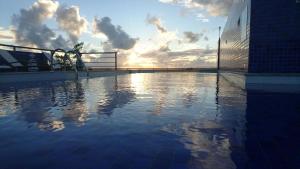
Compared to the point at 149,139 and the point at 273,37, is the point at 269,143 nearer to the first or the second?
the point at 149,139

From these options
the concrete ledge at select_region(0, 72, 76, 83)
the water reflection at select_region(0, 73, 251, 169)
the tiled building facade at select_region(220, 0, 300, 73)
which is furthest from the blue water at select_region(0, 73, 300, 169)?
the concrete ledge at select_region(0, 72, 76, 83)

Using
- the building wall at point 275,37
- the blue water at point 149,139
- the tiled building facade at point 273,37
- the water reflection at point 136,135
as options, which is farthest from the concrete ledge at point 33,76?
the building wall at point 275,37

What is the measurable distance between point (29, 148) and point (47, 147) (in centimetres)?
37

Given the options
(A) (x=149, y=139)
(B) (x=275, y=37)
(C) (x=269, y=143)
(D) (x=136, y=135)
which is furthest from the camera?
(B) (x=275, y=37)

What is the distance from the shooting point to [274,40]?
22.9 metres

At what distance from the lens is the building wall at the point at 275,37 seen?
73.4ft

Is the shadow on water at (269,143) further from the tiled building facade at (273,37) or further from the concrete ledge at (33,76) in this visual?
the concrete ledge at (33,76)

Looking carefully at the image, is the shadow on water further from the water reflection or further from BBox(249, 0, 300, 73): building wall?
BBox(249, 0, 300, 73): building wall

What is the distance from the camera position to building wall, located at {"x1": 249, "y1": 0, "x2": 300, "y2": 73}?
22359 mm

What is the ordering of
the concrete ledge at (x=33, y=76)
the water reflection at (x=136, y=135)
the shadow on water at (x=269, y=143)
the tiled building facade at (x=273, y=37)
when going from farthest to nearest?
the concrete ledge at (x=33, y=76) < the tiled building facade at (x=273, y=37) < the water reflection at (x=136, y=135) < the shadow on water at (x=269, y=143)

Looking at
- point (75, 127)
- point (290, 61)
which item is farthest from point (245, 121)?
point (290, 61)

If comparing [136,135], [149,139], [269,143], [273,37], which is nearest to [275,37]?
[273,37]

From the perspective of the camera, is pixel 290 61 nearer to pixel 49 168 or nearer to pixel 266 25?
pixel 266 25

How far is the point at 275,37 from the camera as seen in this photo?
22.9m
